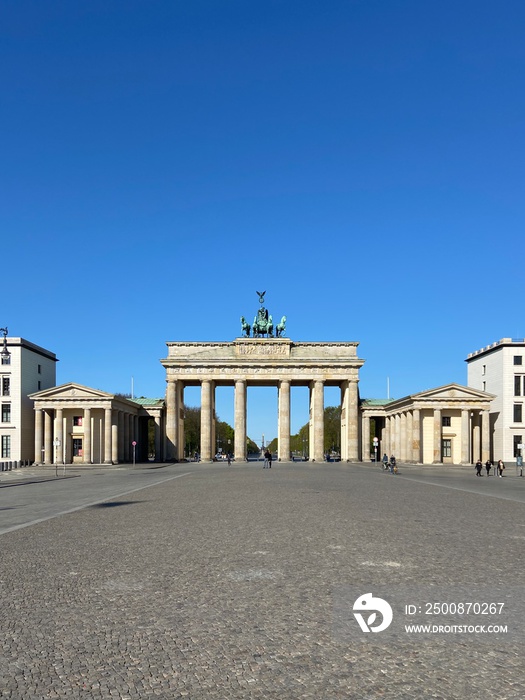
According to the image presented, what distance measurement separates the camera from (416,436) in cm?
8550

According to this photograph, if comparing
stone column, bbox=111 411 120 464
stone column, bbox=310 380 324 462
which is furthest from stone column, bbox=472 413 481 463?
stone column, bbox=111 411 120 464

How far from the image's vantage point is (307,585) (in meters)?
10.5

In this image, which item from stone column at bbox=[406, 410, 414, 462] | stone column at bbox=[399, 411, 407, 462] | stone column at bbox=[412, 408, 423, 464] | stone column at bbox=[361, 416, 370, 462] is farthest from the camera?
stone column at bbox=[361, 416, 370, 462]

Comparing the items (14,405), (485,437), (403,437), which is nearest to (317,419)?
(403,437)

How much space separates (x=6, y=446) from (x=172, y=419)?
834 inches

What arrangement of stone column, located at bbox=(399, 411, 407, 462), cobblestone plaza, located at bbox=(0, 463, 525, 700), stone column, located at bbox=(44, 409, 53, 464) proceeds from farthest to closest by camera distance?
stone column, located at bbox=(399, 411, 407, 462) → stone column, located at bbox=(44, 409, 53, 464) → cobblestone plaza, located at bbox=(0, 463, 525, 700)

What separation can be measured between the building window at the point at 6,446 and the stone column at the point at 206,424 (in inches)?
957

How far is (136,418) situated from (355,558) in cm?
9181

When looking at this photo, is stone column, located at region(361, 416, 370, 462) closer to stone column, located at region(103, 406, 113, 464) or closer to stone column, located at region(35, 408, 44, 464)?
stone column, located at region(103, 406, 113, 464)

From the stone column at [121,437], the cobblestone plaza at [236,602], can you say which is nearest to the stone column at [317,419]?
the stone column at [121,437]

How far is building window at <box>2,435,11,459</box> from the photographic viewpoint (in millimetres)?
84438

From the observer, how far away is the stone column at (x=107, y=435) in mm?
83188

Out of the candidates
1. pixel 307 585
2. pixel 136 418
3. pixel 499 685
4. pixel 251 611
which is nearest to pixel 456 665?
pixel 499 685

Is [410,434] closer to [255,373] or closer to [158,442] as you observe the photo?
[255,373]
